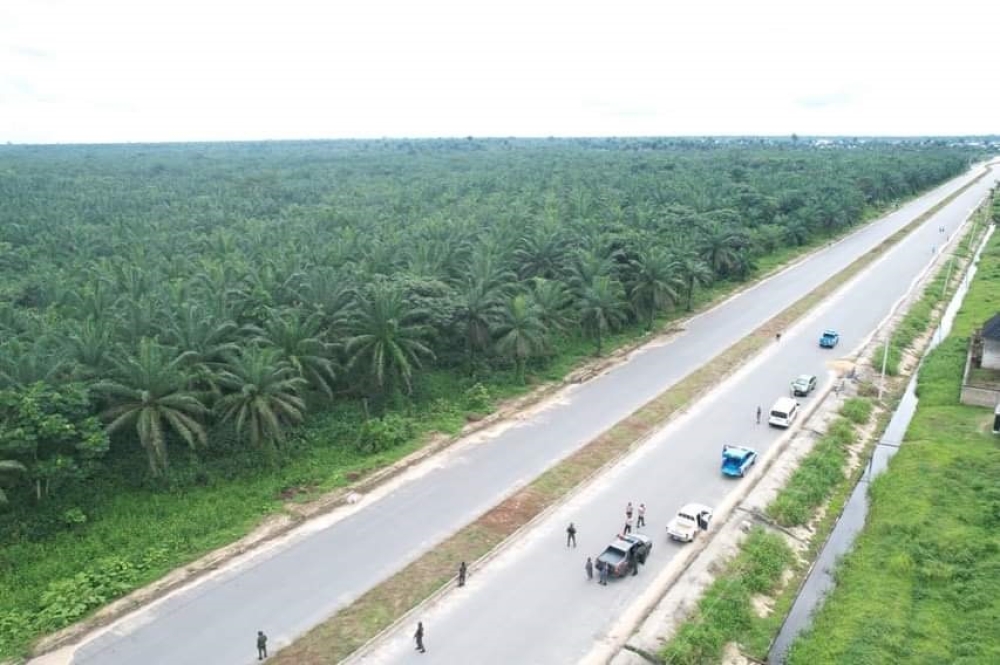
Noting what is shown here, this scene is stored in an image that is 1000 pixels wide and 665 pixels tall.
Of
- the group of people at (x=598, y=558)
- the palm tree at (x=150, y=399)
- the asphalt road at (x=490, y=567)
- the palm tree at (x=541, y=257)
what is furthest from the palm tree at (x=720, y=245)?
the palm tree at (x=150, y=399)

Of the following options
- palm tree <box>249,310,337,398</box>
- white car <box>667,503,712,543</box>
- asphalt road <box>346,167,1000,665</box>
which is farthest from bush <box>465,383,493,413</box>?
white car <box>667,503,712,543</box>

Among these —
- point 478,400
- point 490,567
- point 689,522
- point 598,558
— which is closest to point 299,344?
point 478,400

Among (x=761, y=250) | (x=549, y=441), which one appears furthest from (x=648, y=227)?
(x=549, y=441)

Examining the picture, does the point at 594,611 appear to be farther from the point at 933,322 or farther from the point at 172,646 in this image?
the point at 933,322

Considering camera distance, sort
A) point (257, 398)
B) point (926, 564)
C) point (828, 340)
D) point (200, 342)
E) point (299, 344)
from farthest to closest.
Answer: point (828, 340), point (299, 344), point (200, 342), point (257, 398), point (926, 564)

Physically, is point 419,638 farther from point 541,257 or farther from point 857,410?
point 541,257

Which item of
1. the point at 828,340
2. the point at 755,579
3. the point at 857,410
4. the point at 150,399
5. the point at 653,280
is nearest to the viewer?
the point at 755,579

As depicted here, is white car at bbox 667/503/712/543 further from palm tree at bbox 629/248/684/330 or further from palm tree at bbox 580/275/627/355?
palm tree at bbox 629/248/684/330
